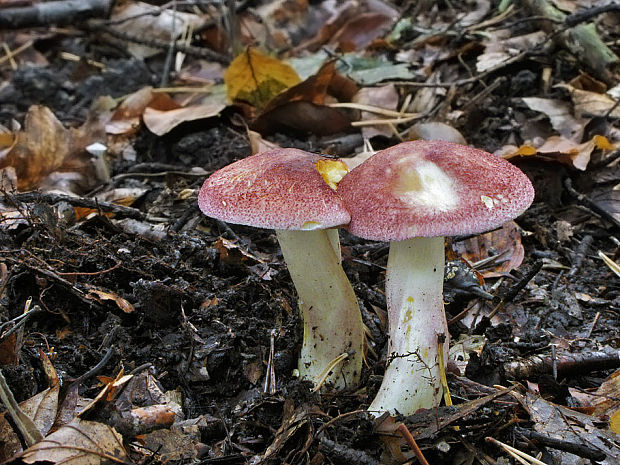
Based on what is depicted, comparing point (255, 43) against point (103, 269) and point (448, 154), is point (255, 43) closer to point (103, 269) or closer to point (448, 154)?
point (103, 269)

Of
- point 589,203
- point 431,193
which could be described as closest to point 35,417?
point 431,193

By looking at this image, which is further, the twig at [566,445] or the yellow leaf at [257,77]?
the yellow leaf at [257,77]

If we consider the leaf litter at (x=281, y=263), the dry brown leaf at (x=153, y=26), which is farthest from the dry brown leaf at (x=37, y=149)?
the dry brown leaf at (x=153, y=26)

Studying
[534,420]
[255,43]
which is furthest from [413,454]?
[255,43]

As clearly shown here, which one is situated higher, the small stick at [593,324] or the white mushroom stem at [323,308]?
the white mushroom stem at [323,308]

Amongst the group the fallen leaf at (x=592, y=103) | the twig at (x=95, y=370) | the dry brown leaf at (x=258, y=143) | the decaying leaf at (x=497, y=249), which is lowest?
the decaying leaf at (x=497, y=249)

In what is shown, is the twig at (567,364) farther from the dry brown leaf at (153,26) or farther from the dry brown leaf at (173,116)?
the dry brown leaf at (153,26)

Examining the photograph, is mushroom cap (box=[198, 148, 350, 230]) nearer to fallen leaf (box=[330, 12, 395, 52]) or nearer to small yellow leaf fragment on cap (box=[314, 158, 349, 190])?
small yellow leaf fragment on cap (box=[314, 158, 349, 190])
